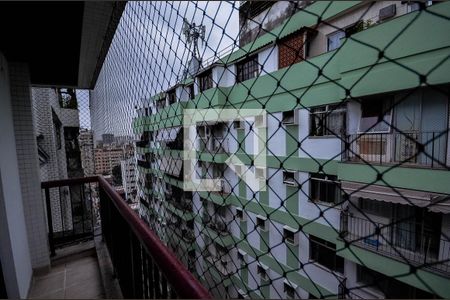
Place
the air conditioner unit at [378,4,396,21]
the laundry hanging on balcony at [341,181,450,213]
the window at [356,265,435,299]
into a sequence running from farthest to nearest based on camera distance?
the window at [356,265,435,299]
the laundry hanging on balcony at [341,181,450,213]
the air conditioner unit at [378,4,396,21]

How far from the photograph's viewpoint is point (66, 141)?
18.5 feet

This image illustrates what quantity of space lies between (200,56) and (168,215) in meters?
5.74

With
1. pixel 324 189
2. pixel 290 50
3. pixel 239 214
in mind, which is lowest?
pixel 239 214

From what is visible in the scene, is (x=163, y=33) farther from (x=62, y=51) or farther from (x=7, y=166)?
(x=7, y=166)

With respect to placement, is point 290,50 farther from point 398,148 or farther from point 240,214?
point 240,214

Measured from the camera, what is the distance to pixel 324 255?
316 cm

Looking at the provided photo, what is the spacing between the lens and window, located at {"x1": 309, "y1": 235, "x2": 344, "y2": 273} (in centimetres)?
302

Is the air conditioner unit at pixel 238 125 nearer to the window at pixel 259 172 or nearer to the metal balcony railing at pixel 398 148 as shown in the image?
the window at pixel 259 172

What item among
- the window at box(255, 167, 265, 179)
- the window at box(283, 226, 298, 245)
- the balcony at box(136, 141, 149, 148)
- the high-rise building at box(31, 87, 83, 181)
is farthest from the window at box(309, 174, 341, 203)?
the balcony at box(136, 141, 149, 148)

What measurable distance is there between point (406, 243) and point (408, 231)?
19 cm

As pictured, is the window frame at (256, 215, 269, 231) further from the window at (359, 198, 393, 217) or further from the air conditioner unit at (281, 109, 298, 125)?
the air conditioner unit at (281, 109, 298, 125)

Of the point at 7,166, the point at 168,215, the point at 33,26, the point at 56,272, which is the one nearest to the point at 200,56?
the point at 33,26

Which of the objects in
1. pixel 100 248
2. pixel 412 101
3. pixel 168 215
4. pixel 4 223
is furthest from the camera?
pixel 168 215

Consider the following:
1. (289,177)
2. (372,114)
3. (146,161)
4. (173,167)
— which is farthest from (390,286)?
(146,161)
